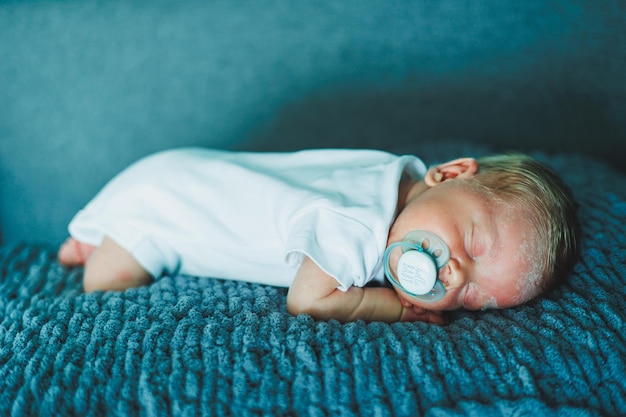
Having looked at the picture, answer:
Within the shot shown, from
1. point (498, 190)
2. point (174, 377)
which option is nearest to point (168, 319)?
point (174, 377)

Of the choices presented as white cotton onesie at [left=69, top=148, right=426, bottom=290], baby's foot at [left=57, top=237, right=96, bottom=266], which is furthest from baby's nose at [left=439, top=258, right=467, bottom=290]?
baby's foot at [left=57, top=237, right=96, bottom=266]

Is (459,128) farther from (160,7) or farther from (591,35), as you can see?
(160,7)

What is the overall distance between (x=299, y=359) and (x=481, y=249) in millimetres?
343

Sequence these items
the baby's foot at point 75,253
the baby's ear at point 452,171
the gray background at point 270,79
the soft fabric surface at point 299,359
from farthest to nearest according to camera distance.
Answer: the gray background at point 270,79 → the baby's foot at point 75,253 → the baby's ear at point 452,171 → the soft fabric surface at point 299,359

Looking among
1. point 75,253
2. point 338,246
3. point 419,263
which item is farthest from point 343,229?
point 75,253

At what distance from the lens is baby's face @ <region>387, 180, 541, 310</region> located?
2.69 feet

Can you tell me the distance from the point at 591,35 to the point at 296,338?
1.20 meters

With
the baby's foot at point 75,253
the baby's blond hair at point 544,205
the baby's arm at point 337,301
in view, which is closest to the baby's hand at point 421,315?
the baby's arm at point 337,301

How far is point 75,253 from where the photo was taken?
1.13 m

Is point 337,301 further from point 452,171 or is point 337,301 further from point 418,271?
point 452,171

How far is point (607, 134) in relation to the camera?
4.87 ft

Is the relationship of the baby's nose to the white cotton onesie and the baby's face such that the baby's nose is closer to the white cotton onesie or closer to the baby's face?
the baby's face

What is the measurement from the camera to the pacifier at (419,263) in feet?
2.61

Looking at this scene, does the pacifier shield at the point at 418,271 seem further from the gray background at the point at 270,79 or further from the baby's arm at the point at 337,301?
the gray background at the point at 270,79
